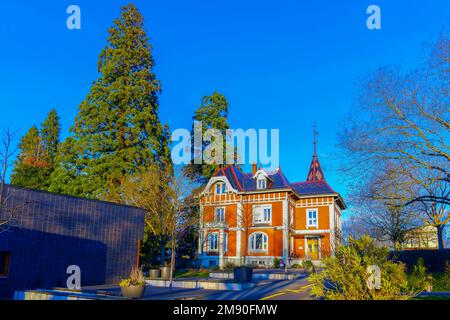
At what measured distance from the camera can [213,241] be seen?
39656mm

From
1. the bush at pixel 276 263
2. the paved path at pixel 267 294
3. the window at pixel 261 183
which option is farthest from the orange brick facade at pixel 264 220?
the paved path at pixel 267 294

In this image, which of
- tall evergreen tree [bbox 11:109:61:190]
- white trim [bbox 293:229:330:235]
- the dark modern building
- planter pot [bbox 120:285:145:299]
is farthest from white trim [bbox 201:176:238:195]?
planter pot [bbox 120:285:145:299]

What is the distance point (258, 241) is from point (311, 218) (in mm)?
5779

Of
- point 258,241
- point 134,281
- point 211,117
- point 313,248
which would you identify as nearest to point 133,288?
point 134,281

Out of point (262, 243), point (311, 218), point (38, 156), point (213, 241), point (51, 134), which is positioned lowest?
point (262, 243)

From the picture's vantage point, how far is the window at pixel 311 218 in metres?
39.3

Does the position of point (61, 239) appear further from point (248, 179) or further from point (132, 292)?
point (248, 179)

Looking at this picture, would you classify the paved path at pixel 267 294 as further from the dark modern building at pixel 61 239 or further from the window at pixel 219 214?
the window at pixel 219 214

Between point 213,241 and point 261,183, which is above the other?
point 261,183

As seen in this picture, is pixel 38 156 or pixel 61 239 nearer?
pixel 61 239

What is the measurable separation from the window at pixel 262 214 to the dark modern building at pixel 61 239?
17.2 m
